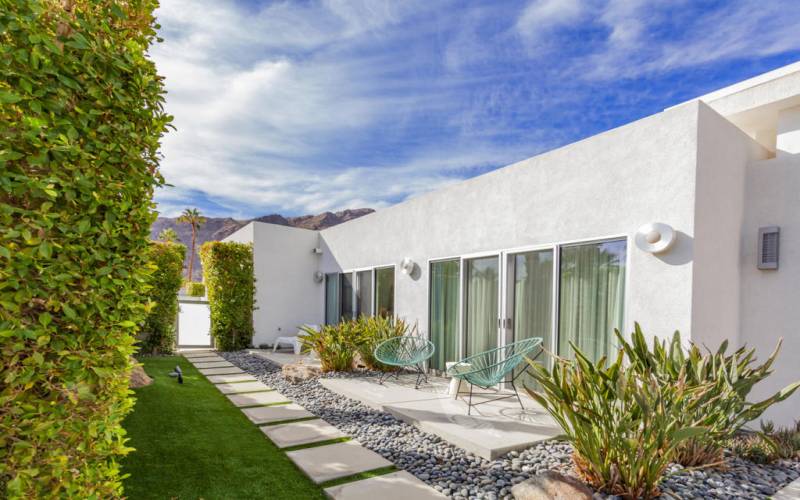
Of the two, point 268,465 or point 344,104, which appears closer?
point 268,465

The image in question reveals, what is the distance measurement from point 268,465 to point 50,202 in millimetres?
3153

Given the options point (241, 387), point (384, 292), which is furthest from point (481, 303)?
point (241, 387)

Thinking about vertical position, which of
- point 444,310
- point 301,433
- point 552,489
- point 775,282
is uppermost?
point 775,282

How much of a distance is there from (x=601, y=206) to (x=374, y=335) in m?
5.00

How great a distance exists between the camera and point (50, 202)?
1.98 meters

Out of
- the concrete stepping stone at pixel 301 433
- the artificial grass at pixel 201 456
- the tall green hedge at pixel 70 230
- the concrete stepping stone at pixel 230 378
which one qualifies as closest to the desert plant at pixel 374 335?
the concrete stepping stone at pixel 230 378

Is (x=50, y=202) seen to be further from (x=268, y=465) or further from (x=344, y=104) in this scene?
(x=344, y=104)

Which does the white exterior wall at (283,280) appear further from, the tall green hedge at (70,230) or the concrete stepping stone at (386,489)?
the tall green hedge at (70,230)

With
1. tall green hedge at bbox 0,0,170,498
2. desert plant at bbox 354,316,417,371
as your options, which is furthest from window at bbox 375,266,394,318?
tall green hedge at bbox 0,0,170,498

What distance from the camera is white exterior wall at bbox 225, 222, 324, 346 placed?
1291 cm

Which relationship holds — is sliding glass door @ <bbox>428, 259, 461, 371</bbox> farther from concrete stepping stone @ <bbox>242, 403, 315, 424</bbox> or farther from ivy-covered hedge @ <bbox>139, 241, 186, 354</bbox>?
ivy-covered hedge @ <bbox>139, 241, 186, 354</bbox>

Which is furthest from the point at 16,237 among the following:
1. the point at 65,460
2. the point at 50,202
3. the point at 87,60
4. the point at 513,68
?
the point at 513,68

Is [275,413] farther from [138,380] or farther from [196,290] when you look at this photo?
[196,290]

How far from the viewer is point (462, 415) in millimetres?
5355
